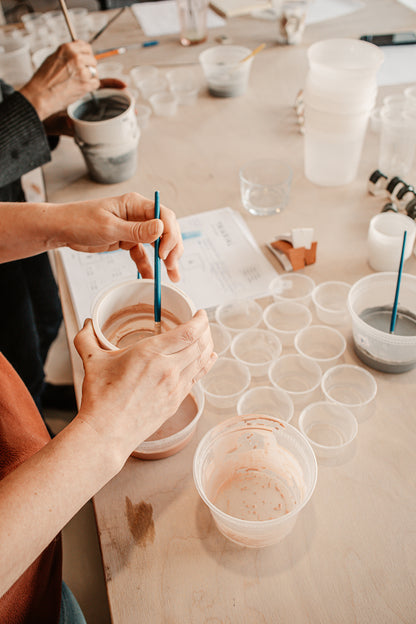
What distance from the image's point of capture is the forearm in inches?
21.8

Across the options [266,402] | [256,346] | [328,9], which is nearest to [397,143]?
[256,346]

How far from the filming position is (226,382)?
0.93 metres

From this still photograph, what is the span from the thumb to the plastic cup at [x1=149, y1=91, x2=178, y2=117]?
116cm

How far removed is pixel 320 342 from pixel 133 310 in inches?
15.1

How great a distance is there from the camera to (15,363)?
60.0 inches

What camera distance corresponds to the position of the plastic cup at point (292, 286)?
3.46 feet

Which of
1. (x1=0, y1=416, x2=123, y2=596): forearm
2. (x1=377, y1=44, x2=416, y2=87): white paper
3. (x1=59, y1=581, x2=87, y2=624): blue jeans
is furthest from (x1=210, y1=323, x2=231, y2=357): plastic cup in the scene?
(x1=377, y1=44, x2=416, y2=87): white paper

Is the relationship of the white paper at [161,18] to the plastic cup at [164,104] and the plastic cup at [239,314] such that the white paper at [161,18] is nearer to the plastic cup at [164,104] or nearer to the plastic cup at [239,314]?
the plastic cup at [164,104]

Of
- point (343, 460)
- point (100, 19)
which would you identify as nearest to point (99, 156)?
point (343, 460)

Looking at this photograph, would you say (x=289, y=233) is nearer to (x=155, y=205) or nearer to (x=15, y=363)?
(x=155, y=205)

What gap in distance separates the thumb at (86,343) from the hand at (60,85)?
0.90 meters

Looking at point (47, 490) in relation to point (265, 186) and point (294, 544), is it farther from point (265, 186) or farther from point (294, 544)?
point (265, 186)

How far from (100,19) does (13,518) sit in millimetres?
2314

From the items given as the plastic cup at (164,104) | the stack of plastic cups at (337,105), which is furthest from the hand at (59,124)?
the stack of plastic cups at (337,105)
